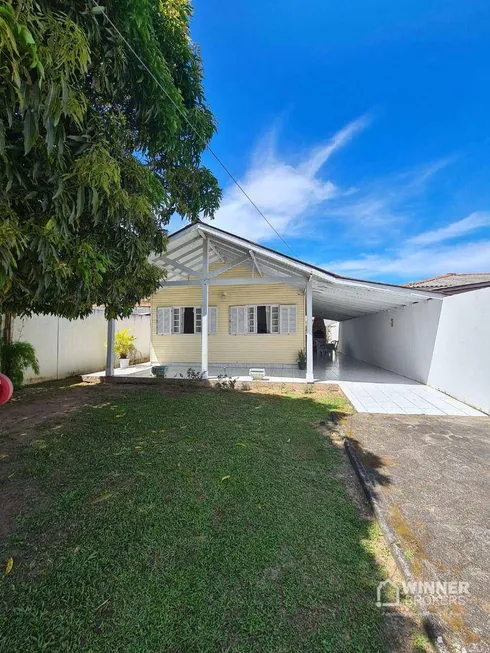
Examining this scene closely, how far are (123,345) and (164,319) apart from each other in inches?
80.0

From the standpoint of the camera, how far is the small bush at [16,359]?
8258mm

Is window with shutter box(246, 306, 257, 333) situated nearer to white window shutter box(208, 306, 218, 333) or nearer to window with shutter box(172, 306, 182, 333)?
white window shutter box(208, 306, 218, 333)

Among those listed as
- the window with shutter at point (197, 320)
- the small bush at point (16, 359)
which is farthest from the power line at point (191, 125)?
the small bush at point (16, 359)

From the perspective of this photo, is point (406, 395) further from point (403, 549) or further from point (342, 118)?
point (342, 118)

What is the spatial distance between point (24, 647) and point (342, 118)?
43.8 ft

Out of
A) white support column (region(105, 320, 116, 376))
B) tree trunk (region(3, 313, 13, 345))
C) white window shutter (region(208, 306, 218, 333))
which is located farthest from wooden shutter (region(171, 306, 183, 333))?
tree trunk (region(3, 313, 13, 345))

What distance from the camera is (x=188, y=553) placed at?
2422 millimetres

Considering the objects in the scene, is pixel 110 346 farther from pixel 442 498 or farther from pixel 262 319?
pixel 442 498

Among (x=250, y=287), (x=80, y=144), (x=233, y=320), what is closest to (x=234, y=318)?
(x=233, y=320)

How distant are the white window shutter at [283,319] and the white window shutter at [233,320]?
1.88m

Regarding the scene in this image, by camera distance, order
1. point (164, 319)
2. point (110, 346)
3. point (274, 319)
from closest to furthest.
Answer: point (110, 346)
point (274, 319)
point (164, 319)

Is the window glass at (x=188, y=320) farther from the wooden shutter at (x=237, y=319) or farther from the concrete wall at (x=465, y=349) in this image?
the concrete wall at (x=465, y=349)

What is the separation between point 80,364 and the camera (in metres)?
11.2

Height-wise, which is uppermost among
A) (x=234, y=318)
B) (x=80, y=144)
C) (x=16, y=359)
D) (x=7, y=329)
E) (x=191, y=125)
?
(x=191, y=125)
